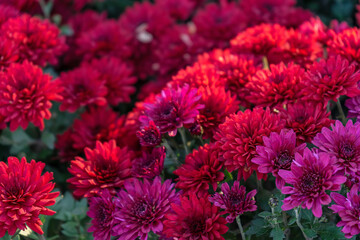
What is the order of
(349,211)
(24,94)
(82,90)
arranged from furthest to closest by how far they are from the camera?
(82,90), (24,94), (349,211)

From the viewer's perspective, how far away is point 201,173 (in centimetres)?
104

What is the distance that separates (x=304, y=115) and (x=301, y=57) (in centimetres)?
39

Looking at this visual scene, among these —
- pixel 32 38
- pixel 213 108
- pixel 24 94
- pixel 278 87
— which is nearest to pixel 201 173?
pixel 213 108

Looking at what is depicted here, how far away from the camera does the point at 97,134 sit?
1421 millimetres

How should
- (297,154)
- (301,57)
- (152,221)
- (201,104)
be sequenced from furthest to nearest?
(301,57)
(201,104)
(152,221)
(297,154)

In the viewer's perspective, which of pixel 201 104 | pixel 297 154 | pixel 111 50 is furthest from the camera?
pixel 111 50

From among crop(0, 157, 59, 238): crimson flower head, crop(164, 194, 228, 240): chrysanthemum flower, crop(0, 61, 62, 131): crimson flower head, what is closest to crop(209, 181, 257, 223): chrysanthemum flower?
crop(164, 194, 228, 240): chrysanthemum flower

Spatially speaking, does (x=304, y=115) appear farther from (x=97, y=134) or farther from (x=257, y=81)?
(x=97, y=134)

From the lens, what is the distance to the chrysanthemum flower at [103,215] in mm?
1080

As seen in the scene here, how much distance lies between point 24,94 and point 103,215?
471mm

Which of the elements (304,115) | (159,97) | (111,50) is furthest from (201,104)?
(111,50)

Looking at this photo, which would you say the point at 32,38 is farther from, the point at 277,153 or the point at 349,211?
the point at 349,211

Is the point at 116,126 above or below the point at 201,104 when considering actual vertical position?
below

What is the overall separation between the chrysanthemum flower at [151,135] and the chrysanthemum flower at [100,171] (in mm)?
122
